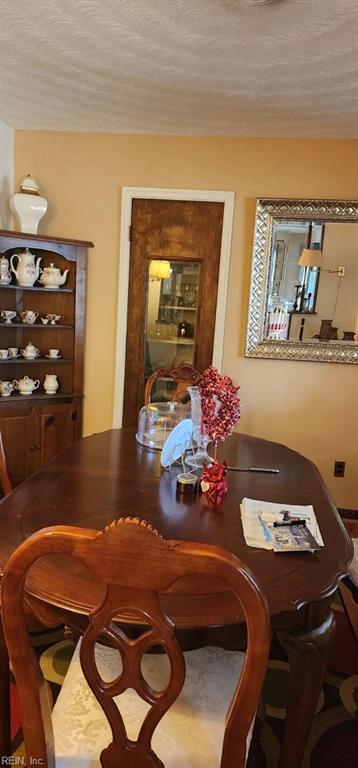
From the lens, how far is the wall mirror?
293cm

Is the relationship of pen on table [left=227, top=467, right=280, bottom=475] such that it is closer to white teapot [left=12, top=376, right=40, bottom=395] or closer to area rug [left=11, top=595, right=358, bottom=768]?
area rug [left=11, top=595, right=358, bottom=768]

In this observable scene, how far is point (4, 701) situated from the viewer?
1.22 meters

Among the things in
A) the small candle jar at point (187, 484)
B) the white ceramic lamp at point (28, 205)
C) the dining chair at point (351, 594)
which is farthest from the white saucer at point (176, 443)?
the white ceramic lamp at point (28, 205)

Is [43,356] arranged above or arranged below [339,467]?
above

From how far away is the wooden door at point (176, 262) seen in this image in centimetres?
306

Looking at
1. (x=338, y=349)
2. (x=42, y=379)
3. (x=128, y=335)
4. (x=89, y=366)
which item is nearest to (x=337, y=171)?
(x=338, y=349)

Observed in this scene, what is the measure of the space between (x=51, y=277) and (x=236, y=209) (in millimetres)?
1281

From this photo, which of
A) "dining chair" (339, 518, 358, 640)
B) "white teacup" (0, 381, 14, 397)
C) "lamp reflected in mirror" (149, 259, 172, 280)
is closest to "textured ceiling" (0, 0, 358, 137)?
"lamp reflected in mirror" (149, 259, 172, 280)

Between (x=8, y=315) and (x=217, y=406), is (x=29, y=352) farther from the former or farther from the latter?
(x=217, y=406)

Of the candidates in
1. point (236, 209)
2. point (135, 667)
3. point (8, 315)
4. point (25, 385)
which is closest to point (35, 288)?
point (8, 315)

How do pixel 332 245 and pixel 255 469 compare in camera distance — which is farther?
pixel 332 245

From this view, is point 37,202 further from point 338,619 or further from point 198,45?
point 338,619

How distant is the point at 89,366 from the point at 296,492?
6.72ft

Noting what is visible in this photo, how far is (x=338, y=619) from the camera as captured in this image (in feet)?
7.03
